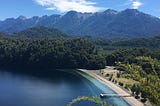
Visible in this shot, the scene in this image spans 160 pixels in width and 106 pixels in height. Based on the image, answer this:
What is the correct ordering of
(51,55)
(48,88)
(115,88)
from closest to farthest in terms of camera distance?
(115,88)
(48,88)
(51,55)

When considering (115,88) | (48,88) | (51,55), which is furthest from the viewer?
(51,55)

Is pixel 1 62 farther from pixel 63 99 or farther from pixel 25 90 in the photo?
pixel 63 99

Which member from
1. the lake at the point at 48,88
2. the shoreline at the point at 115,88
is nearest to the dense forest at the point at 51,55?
the shoreline at the point at 115,88

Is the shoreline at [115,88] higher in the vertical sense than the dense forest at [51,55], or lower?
lower

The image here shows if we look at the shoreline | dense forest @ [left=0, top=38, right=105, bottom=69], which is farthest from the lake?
dense forest @ [left=0, top=38, right=105, bottom=69]

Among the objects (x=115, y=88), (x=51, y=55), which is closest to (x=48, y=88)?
(x=115, y=88)

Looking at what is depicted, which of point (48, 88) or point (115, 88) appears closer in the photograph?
point (115, 88)

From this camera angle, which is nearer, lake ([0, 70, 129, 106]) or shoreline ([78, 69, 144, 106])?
shoreline ([78, 69, 144, 106])

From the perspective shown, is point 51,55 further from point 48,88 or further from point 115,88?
point 115,88

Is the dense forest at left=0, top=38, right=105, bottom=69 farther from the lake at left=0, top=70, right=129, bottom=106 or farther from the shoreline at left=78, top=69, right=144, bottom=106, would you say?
the lake at left=0, top=70, right=129, bottom=106

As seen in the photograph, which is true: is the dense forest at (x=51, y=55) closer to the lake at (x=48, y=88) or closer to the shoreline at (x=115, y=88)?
the shoreline at (x=115, y=88)
